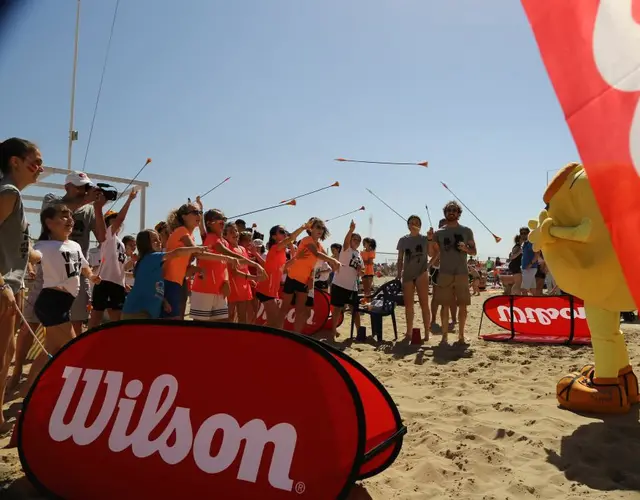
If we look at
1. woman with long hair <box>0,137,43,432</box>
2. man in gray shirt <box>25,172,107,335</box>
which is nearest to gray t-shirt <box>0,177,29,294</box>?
woman with long hair <box>0,137,43,432</box>

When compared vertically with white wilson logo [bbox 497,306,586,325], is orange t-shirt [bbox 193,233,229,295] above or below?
above

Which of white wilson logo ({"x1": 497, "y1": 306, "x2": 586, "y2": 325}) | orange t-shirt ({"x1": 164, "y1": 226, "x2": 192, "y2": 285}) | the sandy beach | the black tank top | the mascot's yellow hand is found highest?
Answer: the black tank top

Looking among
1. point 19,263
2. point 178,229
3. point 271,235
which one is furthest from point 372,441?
point 271,235

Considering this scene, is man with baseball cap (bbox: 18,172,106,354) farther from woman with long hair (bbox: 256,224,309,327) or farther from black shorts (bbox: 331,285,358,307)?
black shorts (bbox: 331,285,358,307)

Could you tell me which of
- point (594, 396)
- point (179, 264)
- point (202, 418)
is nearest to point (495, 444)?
point (594, 396)

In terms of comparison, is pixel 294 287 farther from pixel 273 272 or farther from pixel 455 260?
pixel 455 260

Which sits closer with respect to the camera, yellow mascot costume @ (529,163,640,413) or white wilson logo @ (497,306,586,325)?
yellow mascot costume @ (529,163,640,413)

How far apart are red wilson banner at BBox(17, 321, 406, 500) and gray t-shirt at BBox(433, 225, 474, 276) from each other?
14.4ft

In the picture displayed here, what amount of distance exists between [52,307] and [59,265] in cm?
31

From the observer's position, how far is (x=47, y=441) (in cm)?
237

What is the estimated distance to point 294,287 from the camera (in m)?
6.96

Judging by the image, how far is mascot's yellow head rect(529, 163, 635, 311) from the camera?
320cm

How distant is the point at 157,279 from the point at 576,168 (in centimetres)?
341

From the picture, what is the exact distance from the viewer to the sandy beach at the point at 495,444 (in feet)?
8.01
